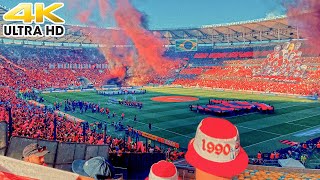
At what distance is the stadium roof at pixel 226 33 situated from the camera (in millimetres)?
45906

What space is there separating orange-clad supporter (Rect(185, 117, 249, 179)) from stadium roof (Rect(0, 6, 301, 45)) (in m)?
43.0

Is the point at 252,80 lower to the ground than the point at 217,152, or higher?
higher

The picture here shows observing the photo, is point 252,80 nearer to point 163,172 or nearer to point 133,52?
point 133,52

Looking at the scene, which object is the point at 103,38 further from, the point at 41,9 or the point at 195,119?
the point at 41,9

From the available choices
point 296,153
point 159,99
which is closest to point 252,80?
point 159,99

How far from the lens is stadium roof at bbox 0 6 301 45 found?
45906 mm

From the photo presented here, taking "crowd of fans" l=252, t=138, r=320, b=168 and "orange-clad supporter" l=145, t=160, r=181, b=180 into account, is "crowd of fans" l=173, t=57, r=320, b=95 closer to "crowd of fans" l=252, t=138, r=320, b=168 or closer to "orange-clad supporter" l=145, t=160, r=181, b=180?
"crowd of fans" l=252, t=138, r=320, b=168

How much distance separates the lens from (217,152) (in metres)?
2.28

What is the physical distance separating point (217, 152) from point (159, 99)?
31354mm

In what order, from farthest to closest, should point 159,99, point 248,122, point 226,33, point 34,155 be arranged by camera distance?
point 226,33 < point 159,99 < point 248,122 < point 34,155

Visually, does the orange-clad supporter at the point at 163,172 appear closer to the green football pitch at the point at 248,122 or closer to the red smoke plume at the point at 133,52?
the green football pitch at the point at 248,122

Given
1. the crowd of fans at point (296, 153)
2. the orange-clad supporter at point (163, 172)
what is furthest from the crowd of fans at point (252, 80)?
the orange-clad supporter at point (163, 172)

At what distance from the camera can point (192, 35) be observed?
56.0 meters

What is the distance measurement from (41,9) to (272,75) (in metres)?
38.4
